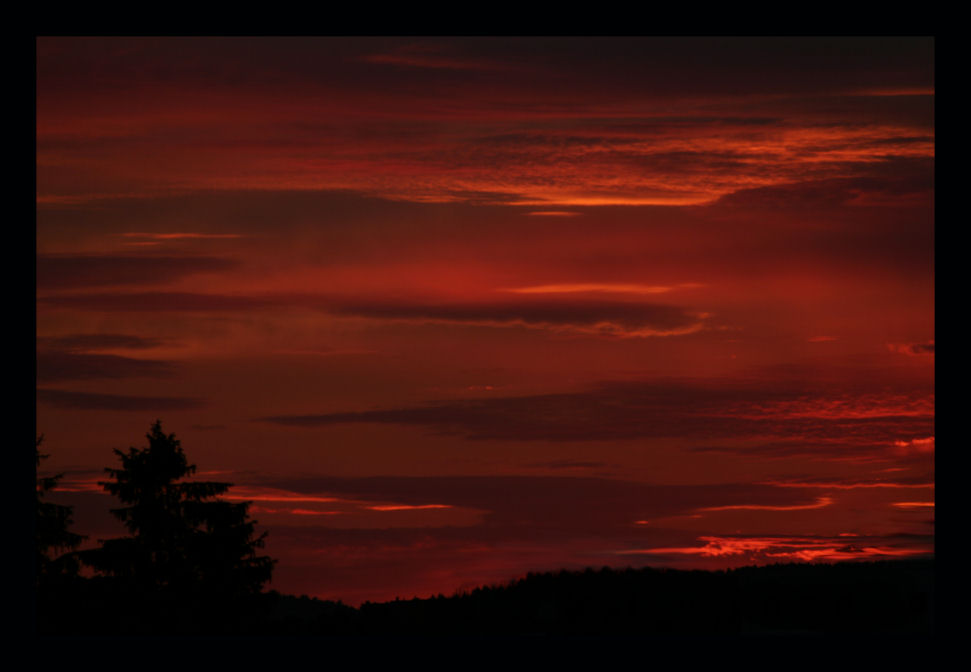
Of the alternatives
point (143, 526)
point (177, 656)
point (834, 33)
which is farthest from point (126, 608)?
point (834, 33)

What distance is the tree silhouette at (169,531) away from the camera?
2339 centimetres

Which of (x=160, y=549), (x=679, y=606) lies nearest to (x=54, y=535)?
(x=160, y=549)

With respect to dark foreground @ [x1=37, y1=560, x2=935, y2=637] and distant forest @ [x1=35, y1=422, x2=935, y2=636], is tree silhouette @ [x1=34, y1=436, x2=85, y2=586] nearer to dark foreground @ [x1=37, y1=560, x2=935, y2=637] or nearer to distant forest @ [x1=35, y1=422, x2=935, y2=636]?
distant forest @ [x1=35, y1=422, x2=935, y2=636]

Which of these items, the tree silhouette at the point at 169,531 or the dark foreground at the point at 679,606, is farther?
the tree silhouette at the point at 169,531

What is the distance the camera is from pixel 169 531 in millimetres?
23438

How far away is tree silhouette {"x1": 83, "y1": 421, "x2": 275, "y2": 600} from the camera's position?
23391mm

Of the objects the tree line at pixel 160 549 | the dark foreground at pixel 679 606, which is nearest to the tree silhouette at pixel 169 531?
the tree line at pixel 160 549

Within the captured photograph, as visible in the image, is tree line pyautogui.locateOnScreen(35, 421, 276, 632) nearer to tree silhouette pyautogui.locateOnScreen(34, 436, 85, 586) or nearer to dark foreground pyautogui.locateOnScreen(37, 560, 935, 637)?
tree silhouette pyautogui.locateOnScreen(34, 436, 85, 586)

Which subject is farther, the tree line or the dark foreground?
the tree line

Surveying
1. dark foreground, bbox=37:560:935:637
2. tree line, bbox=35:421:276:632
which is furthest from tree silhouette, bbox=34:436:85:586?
dark foreground, bbox=37:560:935:637

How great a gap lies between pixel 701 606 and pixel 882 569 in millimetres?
1251

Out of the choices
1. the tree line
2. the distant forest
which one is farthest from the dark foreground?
the tree line

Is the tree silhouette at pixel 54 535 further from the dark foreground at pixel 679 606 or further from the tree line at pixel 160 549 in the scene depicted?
the dark foreground at pixel 679 606
